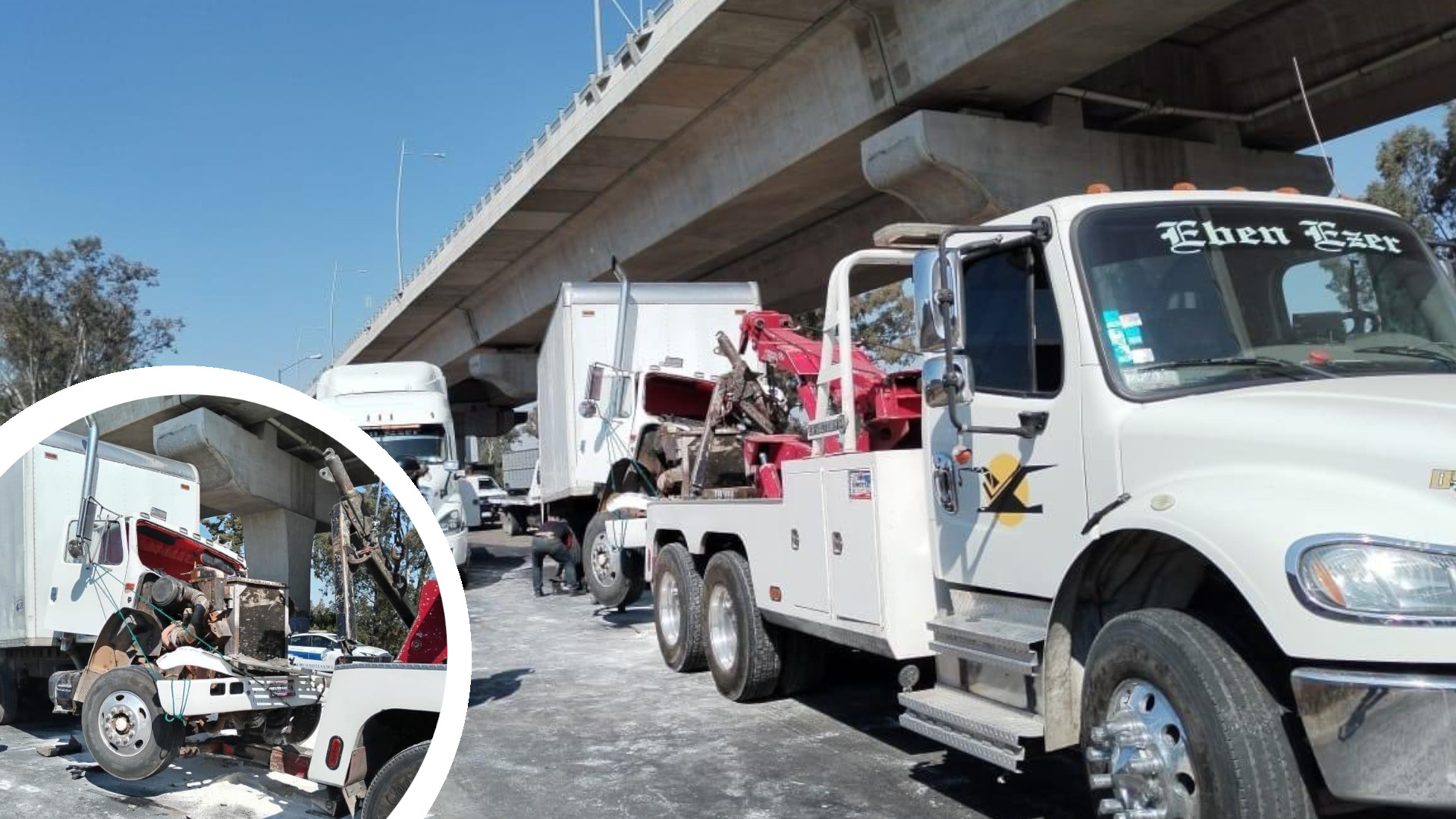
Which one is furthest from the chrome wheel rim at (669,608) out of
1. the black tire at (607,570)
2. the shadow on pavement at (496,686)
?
the black tire at (607,570)

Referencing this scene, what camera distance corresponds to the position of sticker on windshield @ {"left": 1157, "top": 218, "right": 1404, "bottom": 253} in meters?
4.98

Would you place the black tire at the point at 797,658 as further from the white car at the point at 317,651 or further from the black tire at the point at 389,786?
the white car at the point at 317,651

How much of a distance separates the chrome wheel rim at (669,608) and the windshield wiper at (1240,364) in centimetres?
540

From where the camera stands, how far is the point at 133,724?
183cm

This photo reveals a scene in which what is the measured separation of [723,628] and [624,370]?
6.25m

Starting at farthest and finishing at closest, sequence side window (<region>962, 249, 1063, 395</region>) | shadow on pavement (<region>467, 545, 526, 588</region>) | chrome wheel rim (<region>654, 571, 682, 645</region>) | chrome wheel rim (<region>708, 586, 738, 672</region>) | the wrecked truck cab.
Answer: shadow on pavement (<region>467, 545, 526, 588</region>) → chrome wheel rim (<region>654, 571, 682, 645</region>) → chrome wheel rim (<region>708, 586, 738, 672</region>) → side window (<region>962, 249, 1063, 395</region>) → the wrecked truck cab

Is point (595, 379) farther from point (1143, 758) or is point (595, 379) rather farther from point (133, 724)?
point (133, 724)

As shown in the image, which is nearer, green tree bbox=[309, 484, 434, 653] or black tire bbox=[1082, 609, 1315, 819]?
green tree bbox=[309, 484, 434, 653]

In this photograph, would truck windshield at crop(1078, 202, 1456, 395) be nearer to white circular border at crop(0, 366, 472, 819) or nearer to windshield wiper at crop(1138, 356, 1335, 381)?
windshield wiper at crop(1138, 356, 1335, 381)

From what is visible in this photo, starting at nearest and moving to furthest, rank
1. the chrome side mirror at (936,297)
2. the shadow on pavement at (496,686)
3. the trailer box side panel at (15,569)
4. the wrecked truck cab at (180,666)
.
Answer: the trailer box side panel at (15,569)
the wrecked truck cab at (180,666)
the chrome side mirror at (936,297)
the shadow on pavement at (496,686)

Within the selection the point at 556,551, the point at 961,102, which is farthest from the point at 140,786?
the point at 556,551

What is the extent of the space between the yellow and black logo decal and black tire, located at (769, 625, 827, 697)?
10.1 ft

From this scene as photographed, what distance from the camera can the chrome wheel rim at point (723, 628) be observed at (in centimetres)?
850

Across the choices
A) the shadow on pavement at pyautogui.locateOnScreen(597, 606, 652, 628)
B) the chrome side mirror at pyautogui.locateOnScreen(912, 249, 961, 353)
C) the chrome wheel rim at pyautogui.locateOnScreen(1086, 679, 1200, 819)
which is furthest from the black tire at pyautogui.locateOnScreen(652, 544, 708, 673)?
the chrome wheel rim at pyautogui.locateOnScreen(1086, 679, 1200, 819)
